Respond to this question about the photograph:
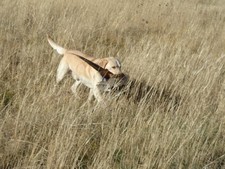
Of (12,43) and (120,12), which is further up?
(120,12)

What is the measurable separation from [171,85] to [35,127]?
162cm

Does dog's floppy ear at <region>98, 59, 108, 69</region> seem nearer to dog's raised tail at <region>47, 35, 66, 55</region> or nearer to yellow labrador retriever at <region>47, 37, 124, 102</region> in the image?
yellow labrador retriever at <region>47, 37, 124, 102</region>

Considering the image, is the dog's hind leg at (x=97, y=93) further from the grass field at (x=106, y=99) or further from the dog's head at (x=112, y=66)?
the dog's head at (x=112, y=66)

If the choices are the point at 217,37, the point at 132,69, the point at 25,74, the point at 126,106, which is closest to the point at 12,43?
the point at 25,74

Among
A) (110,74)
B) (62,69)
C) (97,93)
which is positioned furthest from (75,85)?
(110,74)

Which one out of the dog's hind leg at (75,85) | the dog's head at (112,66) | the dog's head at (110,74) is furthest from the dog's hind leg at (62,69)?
the dog's head at (112,66)

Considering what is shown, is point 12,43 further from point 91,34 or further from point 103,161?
point 103,161

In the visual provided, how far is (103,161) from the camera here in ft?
7.28

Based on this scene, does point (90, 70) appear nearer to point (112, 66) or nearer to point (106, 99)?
point (112, 66)

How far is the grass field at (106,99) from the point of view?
234 centimetres

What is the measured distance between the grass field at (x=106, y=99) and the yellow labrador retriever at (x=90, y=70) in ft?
0.35

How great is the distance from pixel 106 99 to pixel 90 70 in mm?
502

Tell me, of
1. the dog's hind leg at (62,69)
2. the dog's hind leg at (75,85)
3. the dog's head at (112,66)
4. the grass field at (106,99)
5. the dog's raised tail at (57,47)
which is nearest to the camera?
the grass field at (106,99)

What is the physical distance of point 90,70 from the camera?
11.3 ft
